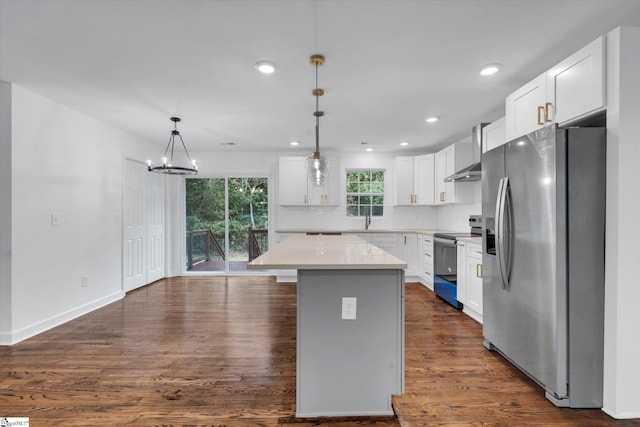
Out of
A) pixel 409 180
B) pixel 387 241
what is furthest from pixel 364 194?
pixel 387 241

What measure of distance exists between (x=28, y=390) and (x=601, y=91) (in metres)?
4.13

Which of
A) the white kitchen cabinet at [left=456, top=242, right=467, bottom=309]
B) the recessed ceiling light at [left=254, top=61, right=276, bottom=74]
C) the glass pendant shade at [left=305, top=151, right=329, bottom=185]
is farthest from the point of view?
the white kitchen cabinet at [left=456, top=242, right=467, bottom=309]

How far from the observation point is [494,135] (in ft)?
11.6

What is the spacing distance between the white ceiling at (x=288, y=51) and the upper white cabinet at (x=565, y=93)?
9.3 inches

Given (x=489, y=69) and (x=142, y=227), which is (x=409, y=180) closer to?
(x=489, y=69)

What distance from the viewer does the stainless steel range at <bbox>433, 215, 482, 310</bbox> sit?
3868 mm

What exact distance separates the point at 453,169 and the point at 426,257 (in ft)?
4.70

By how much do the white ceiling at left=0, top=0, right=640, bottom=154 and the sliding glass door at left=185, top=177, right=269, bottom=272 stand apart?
224 centimetres

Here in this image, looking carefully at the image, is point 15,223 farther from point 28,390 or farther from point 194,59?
point 194,59

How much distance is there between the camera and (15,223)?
9.56ft

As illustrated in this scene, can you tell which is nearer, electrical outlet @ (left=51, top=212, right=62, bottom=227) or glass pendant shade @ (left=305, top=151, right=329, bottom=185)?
glass pendant shade @ (left=305, top=151, right=329, bottom=185)

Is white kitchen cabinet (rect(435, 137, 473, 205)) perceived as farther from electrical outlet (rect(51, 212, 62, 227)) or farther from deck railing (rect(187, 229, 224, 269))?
electrical outlet (rect(51, 212, 62, 227))

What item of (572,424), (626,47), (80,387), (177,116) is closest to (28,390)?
(80,387)

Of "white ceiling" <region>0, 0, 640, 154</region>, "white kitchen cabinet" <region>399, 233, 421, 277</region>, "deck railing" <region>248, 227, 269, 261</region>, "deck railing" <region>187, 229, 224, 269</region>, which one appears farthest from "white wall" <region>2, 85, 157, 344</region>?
"white kitchen cabinet" <region>399, 233, 421, 277</region>
